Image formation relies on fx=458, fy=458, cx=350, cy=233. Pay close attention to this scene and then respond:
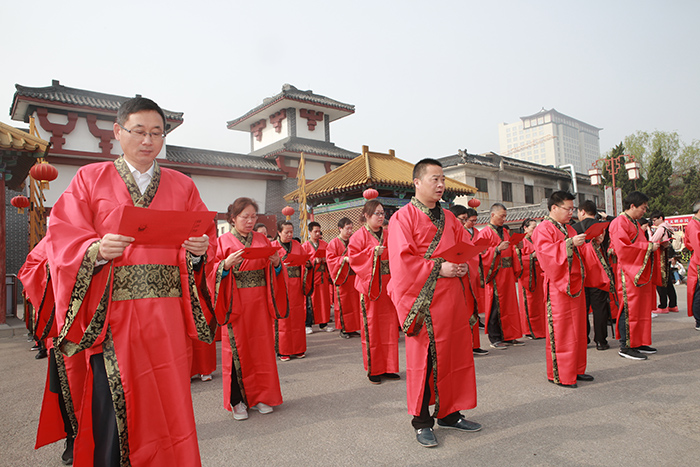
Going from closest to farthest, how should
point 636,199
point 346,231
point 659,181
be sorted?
point 636,199 → point 346,231 → point 659,181

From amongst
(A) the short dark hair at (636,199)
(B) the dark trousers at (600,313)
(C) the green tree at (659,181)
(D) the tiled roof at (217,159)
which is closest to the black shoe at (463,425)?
(B) the dark trousers at (600,313)

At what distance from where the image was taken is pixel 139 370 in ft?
6.67

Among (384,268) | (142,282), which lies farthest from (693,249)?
(142,282)

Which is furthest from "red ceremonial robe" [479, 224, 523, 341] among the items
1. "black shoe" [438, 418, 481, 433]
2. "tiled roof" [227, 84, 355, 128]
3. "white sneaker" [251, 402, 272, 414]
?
"tiled roof" [227, 84, 355, 128]

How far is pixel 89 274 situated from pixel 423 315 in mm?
1989

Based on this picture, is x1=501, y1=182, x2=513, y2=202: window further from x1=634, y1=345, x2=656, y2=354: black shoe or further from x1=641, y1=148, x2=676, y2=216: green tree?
x1=634, y1=345, x2=656, y2=354: black shoe

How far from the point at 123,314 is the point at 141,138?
0.82 metres

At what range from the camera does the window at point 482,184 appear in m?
27.2

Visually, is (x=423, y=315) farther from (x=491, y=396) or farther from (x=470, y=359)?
(x=491, y=396)

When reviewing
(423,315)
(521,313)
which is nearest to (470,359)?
(423,315)

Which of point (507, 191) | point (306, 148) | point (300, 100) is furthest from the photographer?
point (507, 191)

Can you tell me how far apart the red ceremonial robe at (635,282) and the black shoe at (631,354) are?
6 centimetres

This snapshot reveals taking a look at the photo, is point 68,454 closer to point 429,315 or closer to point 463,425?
point 429,315

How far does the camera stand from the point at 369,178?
42.9 ft
